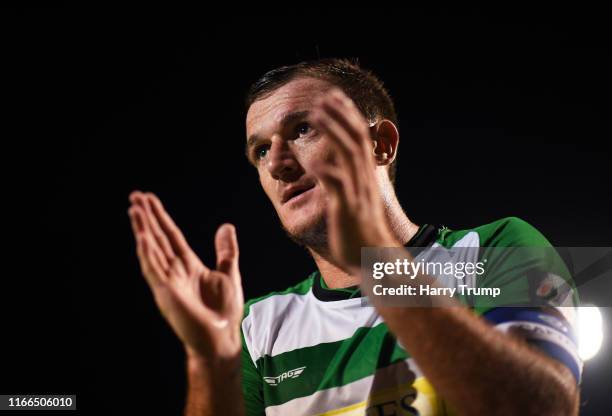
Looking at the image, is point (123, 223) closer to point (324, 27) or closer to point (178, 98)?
point (178, 98)

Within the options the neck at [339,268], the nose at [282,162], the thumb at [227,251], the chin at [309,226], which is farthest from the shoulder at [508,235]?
the thumb at [227,251]

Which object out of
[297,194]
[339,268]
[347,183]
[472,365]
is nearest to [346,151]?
[347,183]

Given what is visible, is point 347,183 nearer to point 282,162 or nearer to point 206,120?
point 282,162

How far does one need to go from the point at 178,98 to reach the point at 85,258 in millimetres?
786

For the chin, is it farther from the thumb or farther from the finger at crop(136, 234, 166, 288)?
the finger at crop(136, 234, 166, 288)

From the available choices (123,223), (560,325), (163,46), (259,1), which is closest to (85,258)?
(123,223)

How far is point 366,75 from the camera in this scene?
5.66ft

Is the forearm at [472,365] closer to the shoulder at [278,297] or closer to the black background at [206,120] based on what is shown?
the shoulder at [278,297]

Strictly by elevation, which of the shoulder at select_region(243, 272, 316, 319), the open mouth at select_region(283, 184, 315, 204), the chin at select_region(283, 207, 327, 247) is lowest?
the shoulder at select_region(243, 272, 316, 319)

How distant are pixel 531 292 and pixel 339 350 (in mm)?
467

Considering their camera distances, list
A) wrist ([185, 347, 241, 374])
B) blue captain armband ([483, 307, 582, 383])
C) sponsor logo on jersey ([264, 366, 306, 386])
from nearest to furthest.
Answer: blue captain armband ([483, 307, 582, 383]) < wrist ([185, 347, 241, 374]) < sponsor logo on jersey ([264, 366, 306, 386])

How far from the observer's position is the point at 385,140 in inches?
60.0

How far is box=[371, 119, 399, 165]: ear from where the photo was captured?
Result: 4.92 feet

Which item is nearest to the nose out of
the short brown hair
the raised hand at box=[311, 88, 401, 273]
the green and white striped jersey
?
the short brown hair
